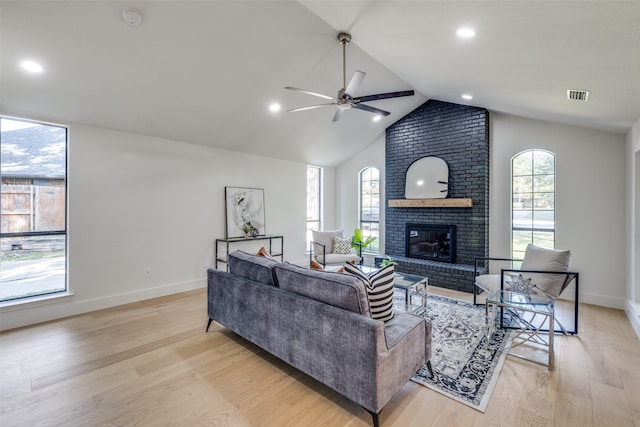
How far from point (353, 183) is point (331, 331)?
5241 millimetres

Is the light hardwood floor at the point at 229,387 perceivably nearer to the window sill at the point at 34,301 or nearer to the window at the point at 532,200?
the window sill at the point at 34,301

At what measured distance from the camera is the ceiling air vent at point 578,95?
9.18 feet

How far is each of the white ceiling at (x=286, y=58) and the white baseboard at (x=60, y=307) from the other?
2210mm

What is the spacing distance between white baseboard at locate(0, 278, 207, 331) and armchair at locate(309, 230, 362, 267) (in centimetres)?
261

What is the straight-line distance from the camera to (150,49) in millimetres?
2834

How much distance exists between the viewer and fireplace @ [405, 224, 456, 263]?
204 inches

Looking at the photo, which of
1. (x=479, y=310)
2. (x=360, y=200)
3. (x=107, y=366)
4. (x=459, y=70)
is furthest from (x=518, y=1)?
(x=360, y=200)

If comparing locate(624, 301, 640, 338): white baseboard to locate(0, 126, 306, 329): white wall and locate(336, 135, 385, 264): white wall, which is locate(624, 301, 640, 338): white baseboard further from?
locate(0, 126, 306, 329): white wall

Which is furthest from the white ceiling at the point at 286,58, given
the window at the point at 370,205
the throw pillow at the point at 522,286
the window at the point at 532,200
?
the window at the point at 370,205

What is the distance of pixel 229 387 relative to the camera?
2248 mm

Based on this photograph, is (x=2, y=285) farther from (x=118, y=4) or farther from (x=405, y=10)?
(x=405, y=10)

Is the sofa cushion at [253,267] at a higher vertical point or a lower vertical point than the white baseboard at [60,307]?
higher

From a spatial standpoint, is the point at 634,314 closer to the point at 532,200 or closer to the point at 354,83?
the point at 532,200

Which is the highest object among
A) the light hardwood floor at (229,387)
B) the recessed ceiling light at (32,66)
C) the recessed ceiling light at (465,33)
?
the recessed ceiling light at (465,33)
